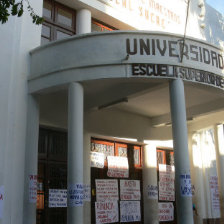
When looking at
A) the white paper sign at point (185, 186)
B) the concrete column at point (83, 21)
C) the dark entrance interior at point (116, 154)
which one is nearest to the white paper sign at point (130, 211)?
the dark entrance interior at point (116, 154)

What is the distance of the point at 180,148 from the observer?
9.22 metres

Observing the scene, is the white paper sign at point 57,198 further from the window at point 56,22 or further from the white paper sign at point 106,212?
the window at point 56,22

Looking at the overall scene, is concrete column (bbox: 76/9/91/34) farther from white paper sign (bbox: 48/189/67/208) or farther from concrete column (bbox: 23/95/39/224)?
white paper sign (bbox: 48/189/67/208)

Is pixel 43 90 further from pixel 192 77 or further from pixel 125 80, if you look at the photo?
pixel 192 77

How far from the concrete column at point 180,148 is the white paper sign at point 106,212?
4.58m

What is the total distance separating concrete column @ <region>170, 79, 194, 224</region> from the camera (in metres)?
8.93

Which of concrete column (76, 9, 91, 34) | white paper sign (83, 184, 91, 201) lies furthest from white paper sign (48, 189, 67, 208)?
concrete column (76, 9, 91, 34)

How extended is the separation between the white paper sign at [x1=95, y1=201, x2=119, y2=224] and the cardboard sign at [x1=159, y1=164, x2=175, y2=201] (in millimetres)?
2608

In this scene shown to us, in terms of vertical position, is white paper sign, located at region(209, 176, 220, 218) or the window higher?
the window

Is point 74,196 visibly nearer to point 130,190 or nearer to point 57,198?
point 57,198

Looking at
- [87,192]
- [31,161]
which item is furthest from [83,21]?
[87,192]

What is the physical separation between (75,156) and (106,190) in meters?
4.64

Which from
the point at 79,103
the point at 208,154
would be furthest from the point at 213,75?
the point at 208,154

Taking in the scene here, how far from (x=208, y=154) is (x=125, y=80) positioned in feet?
27.6
